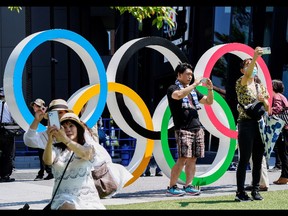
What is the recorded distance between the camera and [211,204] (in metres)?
8.18

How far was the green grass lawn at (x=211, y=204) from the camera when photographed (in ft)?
25.7

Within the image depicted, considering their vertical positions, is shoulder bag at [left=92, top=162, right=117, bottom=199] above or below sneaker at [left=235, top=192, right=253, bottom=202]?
above

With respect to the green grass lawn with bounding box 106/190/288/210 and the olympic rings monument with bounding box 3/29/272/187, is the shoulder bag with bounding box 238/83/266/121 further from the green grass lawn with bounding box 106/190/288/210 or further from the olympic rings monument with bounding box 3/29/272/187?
the olympic rings monument with bounding box 3/29/272/187

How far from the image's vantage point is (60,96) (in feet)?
72.9

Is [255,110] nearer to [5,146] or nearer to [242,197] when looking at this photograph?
[242,197]

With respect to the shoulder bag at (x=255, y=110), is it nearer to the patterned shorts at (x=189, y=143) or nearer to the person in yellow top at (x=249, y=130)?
the person in yellow top at (x=249, y=130)

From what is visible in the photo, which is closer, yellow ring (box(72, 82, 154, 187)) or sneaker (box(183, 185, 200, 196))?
yellow ring (box(72, 82, 154, 187))

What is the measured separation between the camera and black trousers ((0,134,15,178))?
1177 cm

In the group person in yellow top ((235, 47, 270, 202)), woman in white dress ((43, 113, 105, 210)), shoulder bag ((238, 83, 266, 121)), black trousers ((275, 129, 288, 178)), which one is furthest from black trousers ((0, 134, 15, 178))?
woman in white dress ((43, 113, 105, 210))

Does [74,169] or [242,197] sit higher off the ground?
[74,169]

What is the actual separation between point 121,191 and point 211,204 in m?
2.13

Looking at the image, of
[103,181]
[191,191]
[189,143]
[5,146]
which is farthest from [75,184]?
[5,146]

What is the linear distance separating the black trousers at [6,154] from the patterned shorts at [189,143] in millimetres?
4164

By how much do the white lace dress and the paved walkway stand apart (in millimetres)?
2830
